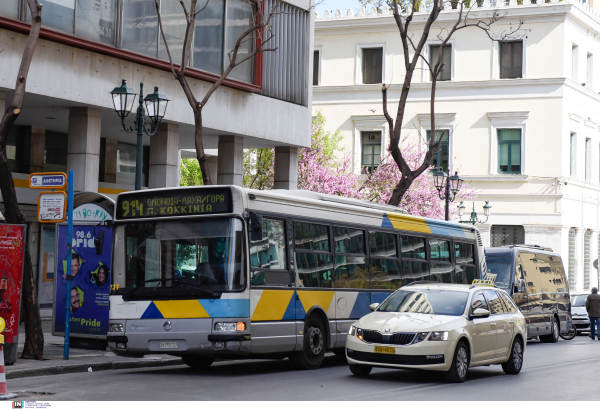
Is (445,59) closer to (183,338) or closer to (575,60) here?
(575,60)

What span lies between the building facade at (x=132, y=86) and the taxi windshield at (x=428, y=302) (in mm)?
8345

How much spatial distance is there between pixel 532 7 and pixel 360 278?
35.3 meters

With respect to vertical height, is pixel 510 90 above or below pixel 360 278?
above

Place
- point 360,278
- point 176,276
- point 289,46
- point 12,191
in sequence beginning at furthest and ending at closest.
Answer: point 289,46, point 360,278, point 12,191, point 176,276

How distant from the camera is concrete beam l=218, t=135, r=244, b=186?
25.2 m

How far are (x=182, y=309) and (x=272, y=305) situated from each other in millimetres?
1497

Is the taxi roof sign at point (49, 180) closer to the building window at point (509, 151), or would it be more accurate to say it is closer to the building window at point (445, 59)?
the building window at point (509, 151)

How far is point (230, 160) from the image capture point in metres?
25.2

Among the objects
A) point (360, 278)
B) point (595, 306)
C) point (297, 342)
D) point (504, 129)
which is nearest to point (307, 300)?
point (297, 342)

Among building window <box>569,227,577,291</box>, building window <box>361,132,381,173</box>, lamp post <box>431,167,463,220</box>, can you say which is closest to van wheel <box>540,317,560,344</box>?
lamp post <box>431,167,463,220</box>

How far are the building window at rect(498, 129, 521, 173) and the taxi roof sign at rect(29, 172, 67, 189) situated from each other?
37.1m

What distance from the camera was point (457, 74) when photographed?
4959 centimetres

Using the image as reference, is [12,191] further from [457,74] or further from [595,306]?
[457,74]

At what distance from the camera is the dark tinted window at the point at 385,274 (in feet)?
55.9
